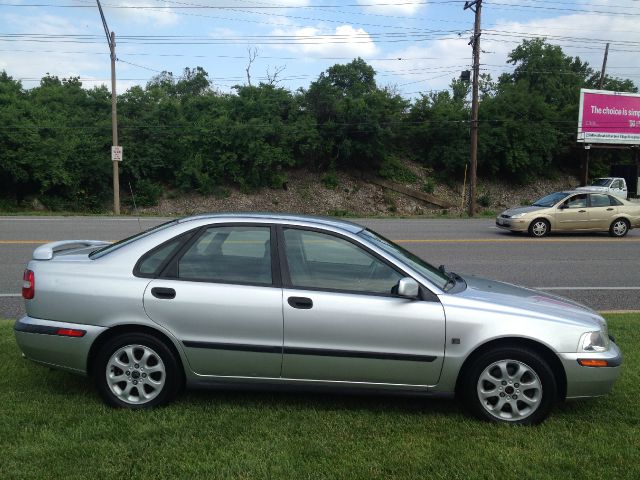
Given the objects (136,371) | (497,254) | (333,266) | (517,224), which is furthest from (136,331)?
(517,224)

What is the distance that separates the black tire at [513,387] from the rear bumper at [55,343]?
2.61 m

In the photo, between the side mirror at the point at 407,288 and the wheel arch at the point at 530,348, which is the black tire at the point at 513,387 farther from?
the side mirror at the point at 407,288

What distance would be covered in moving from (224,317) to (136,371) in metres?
0.73

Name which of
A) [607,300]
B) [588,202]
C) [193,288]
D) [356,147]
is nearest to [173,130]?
[356,147]

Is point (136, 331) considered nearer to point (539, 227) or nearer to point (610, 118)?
point (539, 227)

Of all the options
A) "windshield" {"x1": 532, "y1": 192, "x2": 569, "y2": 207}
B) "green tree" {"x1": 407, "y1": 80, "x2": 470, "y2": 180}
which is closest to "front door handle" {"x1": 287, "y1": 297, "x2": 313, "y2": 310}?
"windshield" {"x1": 532, "y1": 192, "x2": 569, "y2": 207}

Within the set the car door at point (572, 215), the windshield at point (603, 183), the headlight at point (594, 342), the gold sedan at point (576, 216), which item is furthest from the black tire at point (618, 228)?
the windshield at point (603, 183)

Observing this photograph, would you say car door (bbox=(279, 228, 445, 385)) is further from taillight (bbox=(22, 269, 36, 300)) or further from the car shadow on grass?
taillight (bbox=(22, 269, 36, 300))

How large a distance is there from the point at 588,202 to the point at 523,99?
23823 millimetres

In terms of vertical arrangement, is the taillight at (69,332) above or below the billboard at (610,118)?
Result: below

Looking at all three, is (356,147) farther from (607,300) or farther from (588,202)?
(607,300)

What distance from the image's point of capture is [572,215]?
17469 mm

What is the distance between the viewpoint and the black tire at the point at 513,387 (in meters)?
4.03

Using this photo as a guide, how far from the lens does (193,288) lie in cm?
419
